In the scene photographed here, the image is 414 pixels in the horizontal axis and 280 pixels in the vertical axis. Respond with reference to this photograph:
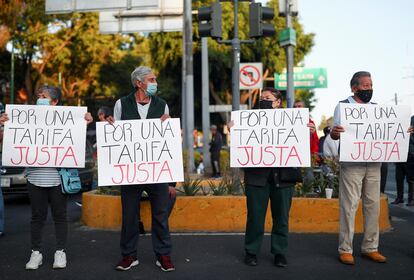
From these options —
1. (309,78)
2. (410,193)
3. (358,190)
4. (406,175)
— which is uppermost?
(309,78)

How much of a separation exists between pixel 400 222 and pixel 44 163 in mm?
5342

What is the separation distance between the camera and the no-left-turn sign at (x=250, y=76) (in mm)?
11414

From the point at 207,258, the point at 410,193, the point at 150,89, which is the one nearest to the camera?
the point at 150,89

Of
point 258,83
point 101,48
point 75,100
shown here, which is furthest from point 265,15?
point 75,100

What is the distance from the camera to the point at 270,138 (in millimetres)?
4844

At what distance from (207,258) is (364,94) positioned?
2345 millimetres

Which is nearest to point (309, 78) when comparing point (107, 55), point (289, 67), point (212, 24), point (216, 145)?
point (216, 145)

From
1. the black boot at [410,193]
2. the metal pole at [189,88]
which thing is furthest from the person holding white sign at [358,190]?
the metal pole at [189,88]

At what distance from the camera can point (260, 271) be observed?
452 cm

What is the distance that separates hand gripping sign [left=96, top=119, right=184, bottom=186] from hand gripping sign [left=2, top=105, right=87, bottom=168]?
0.28 m

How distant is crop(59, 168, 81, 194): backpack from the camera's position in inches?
181

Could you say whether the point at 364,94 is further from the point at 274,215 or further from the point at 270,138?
the point at 274,215

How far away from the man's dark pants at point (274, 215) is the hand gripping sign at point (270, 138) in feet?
0.88

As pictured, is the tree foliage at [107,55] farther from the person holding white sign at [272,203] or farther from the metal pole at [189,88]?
the person holding white sign at [272,203]
